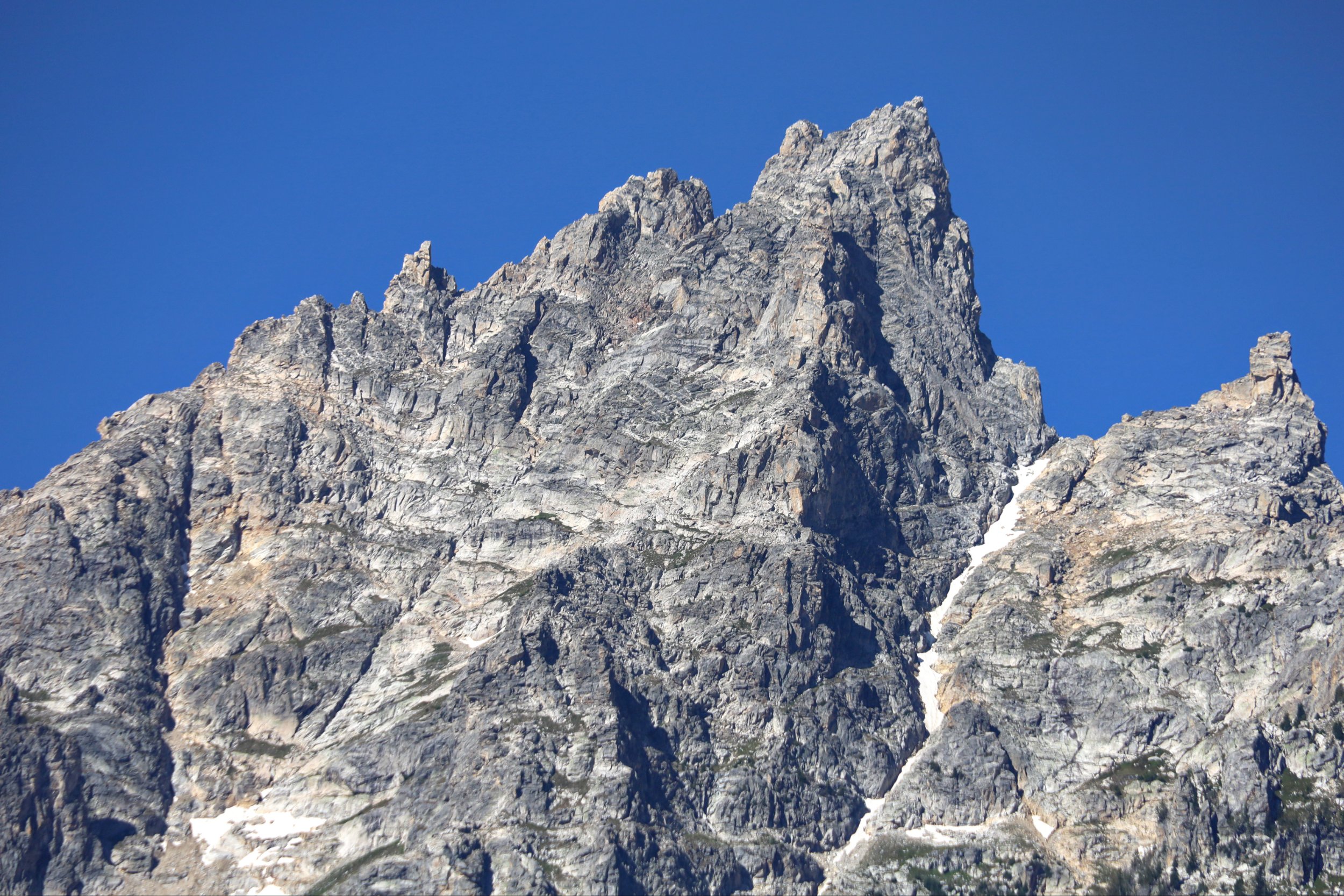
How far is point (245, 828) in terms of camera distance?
643 ft

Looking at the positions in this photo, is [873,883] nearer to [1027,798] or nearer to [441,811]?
[1027,798]

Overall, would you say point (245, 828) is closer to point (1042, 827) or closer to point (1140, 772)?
point (1042, 827)

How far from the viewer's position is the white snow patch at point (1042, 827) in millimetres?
190000

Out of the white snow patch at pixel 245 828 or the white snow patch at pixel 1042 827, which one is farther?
the white snow patch at pixel 245 828

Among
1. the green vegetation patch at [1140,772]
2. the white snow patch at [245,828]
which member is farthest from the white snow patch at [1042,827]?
the white snow patch at [245,828]

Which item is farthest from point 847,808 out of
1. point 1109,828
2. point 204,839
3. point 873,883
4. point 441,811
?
point 204,839

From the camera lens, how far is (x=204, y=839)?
195875 millimetres

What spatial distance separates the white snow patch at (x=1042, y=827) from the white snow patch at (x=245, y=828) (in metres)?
82.6

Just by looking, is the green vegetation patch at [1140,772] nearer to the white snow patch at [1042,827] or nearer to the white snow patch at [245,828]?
the white snow patch at [1042,827]

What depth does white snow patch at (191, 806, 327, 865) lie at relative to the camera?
193 meters

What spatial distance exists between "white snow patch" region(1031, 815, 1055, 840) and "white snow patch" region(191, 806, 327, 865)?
82597 mm

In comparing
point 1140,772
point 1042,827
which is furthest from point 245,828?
point 1140,772

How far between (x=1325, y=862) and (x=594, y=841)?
7808cm

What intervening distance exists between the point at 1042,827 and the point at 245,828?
307 feet
